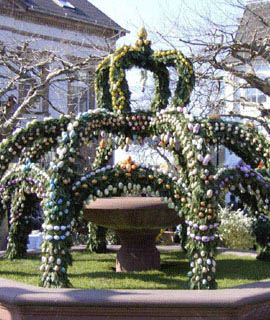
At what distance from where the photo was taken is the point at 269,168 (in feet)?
24.1

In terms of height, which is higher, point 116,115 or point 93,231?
point 116,115

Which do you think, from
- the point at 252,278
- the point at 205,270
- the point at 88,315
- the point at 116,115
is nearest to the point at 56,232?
the point at 88,315

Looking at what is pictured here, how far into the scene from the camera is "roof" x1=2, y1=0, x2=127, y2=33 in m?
21.1

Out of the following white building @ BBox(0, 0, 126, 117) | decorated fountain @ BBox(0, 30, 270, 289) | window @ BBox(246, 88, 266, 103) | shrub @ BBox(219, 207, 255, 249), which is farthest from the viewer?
window @ BBox(246, 88, 266, 103)

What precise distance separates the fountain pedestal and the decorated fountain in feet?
1.88

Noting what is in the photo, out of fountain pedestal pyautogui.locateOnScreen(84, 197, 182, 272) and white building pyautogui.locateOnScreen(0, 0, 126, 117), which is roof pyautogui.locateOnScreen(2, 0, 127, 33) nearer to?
white building pyautogui.locateOnScreen(0, 0, 126, 117)

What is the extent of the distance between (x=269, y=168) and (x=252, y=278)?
149 cm

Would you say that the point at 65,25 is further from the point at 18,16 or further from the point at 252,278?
the point at 252,278

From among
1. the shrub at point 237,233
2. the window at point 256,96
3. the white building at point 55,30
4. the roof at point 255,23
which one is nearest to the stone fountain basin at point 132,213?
the shrub at point 237,233

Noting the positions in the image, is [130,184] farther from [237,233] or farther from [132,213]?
[237,233]

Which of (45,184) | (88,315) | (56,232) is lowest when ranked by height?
(88,315)

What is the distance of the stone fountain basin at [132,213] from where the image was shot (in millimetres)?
7113

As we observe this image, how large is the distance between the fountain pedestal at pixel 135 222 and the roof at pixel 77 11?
513 inches

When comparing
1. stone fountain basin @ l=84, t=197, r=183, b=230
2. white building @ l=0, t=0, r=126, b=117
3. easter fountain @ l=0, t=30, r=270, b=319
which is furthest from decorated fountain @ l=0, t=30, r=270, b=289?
white building @ l=0, t=0, r=126, b=117
